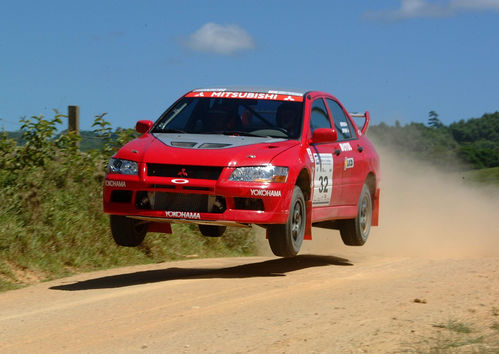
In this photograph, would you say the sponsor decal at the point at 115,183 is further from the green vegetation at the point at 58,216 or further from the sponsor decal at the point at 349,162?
the sponsor decal at the point at 349,162

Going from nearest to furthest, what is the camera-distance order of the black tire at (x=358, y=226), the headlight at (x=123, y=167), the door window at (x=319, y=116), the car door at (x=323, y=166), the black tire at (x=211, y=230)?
the headlight at (x=123, y=167), the car door at (x=323, y=166), the door window at (x=319, y=116), the black tire at (x=211, y=230), the black tire at (x=358, y=226)

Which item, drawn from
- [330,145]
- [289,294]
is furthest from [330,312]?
[330,145]

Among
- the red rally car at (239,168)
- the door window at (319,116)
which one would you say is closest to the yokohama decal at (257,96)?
the red rally car at (239,168)

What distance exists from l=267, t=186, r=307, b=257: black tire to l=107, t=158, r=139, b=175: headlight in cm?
141

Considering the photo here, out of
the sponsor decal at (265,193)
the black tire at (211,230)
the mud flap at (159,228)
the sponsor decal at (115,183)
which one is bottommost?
the black tire at (211,230)

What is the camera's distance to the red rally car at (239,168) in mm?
8273

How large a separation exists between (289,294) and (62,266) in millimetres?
3698

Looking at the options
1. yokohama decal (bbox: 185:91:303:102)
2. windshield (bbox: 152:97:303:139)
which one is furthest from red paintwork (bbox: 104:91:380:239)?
yokohama decal (bbox: 185:91:303:102)

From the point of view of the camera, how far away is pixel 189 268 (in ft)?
34.4

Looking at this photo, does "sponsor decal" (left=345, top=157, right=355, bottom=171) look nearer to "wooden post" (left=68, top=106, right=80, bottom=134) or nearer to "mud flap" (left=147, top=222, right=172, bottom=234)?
"mud flap" (left=147, top=222, right=172, bottom=234)

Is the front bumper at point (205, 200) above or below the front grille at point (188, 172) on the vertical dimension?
below

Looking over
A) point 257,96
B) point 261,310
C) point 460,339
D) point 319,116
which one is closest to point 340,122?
point 319,116

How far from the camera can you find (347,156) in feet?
33.9

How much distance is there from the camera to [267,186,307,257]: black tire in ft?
28.1
